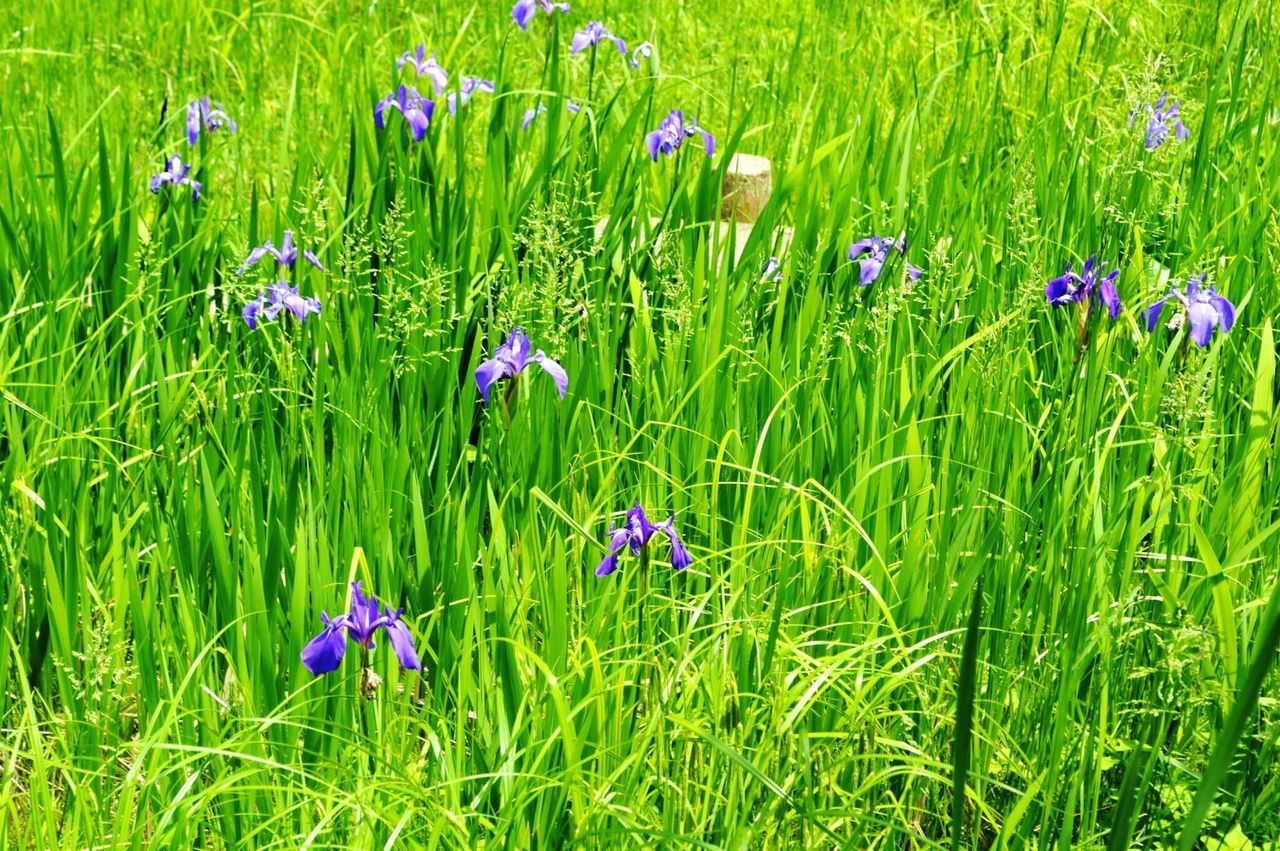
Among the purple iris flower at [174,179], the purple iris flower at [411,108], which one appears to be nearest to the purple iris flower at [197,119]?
the purple iris flower at [174,179]

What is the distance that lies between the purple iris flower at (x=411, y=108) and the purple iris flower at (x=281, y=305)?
2.13 feet

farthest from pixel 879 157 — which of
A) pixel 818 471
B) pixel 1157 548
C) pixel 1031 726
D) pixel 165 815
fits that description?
pixel 165 815

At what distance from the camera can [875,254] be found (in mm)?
2363

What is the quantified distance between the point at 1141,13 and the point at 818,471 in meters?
3.05

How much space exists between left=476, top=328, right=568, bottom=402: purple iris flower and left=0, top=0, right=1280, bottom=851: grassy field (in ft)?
Result: 0.17

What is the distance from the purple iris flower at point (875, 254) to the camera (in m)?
2.32

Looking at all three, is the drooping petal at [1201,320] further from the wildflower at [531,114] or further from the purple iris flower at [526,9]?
the purple iris flower at [526,9]

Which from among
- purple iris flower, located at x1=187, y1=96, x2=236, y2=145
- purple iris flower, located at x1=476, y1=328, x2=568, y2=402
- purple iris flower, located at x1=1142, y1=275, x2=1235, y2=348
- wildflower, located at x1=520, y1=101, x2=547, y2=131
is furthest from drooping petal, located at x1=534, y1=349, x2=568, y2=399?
purple iris flower, located at x1=187, y1=96, x2=236, y2=145

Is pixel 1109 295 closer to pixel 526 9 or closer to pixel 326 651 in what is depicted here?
pixel 326 651

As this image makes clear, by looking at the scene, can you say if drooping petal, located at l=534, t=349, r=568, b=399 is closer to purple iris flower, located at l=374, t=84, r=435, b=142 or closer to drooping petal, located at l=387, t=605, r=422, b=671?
drooping petal, located at l=387, t=605, r=422, b=671

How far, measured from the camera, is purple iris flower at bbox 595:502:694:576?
1586mm

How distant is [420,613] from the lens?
1.79 m

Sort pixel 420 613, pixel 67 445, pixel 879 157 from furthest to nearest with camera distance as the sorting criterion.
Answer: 1. pixel 879 157
2. pixel 67 445
3. pixel 420 613

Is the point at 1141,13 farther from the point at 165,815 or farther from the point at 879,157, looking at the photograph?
the point at 165,815
